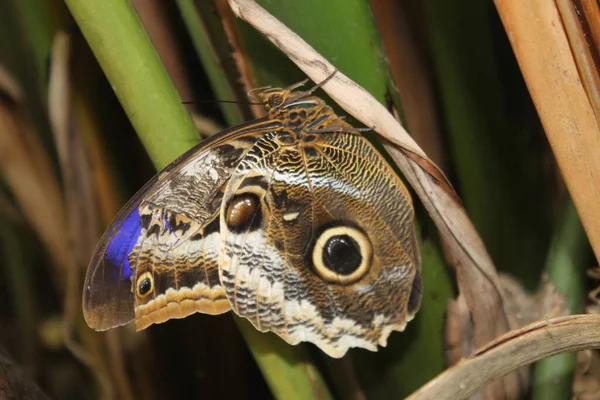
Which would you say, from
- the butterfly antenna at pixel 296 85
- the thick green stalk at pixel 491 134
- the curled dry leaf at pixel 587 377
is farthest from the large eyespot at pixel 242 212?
the curled dry leaf at pixel 587 377

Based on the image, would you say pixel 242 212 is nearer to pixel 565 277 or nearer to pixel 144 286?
pixel 144 286

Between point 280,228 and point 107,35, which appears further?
point 280,228

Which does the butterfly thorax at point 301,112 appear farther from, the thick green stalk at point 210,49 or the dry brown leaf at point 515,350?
the dry brown leaf at point 515,350

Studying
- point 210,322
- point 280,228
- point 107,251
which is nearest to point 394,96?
point 280,228

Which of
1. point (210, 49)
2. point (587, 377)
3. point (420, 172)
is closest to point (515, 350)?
point (420, 172)

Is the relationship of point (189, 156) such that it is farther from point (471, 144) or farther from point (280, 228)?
point (471, 144)

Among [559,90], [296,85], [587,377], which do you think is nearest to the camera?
[559,90]

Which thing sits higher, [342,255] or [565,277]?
[342,255]
